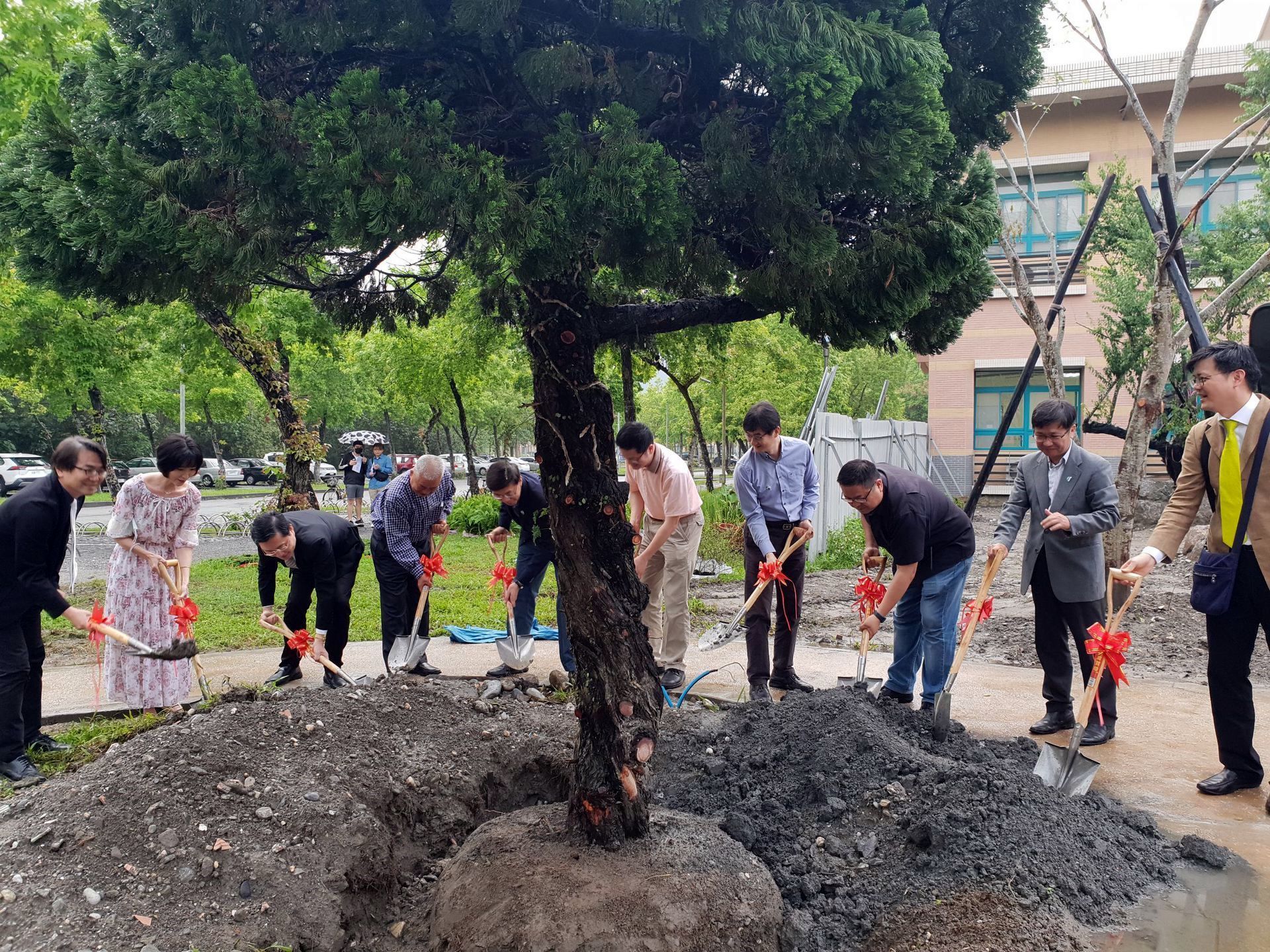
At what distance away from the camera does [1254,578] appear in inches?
157

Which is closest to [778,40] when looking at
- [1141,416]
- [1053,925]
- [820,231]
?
[820,231]

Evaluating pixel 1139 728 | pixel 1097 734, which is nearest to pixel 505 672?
pixel 1097 734

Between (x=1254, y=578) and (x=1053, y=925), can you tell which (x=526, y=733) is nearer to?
(x=1053, y=925)

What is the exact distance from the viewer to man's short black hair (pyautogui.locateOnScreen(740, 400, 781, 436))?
5.47 meters

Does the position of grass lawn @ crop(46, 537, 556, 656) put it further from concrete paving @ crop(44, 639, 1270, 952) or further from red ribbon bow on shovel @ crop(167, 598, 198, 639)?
red ribbon bow on shovel @ crop(167, 598, 198, 639)

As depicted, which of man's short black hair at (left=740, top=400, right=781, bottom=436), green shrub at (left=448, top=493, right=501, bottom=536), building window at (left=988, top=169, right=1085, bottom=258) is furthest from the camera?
building window at (left=988, top=169, right=1085, bottom=258)

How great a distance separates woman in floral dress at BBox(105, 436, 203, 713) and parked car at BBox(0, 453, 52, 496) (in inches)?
1089

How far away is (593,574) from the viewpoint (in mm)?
3271

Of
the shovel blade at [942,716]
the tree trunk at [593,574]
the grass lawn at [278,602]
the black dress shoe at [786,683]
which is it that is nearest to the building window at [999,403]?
the grass lawn at [278,602]

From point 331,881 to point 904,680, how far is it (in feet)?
11.5

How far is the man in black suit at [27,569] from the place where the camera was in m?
4.36

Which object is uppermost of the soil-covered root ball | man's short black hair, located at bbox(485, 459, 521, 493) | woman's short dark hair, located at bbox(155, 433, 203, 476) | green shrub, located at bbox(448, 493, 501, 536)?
woman's short dark hair, located at bbox(155, 433, 203, 476)

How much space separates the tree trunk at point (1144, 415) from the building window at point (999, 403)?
15116 millimetres

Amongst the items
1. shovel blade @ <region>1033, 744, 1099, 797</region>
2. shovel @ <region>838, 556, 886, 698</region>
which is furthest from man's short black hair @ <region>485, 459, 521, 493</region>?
shovel blade @ <region>1033, 744, 1099, 797</region>
